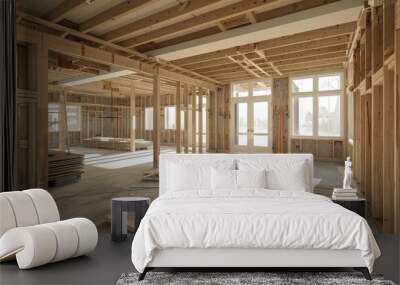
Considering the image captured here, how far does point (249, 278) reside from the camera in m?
2.86

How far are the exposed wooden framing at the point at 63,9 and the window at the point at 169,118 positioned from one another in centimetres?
1297

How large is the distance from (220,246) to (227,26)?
5698 mm


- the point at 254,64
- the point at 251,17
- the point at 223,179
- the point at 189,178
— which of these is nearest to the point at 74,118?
the point at 254,64

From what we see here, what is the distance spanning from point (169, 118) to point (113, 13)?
43.6ft

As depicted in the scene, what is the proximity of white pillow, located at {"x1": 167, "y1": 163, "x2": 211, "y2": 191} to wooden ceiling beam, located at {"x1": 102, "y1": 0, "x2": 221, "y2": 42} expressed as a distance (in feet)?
9.97

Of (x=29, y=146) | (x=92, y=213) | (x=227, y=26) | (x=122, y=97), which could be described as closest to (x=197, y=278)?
(x=92, y=213)

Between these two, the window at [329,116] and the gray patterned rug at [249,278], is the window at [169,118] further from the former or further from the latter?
the gray patterned rug at [249,278]

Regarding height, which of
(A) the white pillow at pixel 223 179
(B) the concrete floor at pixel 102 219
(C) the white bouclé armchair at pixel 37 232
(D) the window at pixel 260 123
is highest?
(D) the window at pixel 260 123

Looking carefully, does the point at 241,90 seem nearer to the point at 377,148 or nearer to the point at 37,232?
the point at 377,148

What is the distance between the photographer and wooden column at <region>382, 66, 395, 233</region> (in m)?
4.20

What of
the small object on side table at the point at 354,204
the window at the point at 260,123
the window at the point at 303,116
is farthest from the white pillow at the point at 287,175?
the window at the point at 260,123

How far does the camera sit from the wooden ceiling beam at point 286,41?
24.8 ft

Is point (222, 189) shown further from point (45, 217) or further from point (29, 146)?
point (29, 146)

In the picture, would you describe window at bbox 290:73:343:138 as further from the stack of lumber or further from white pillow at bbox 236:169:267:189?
white pillow at bbox 236:169:267:189
